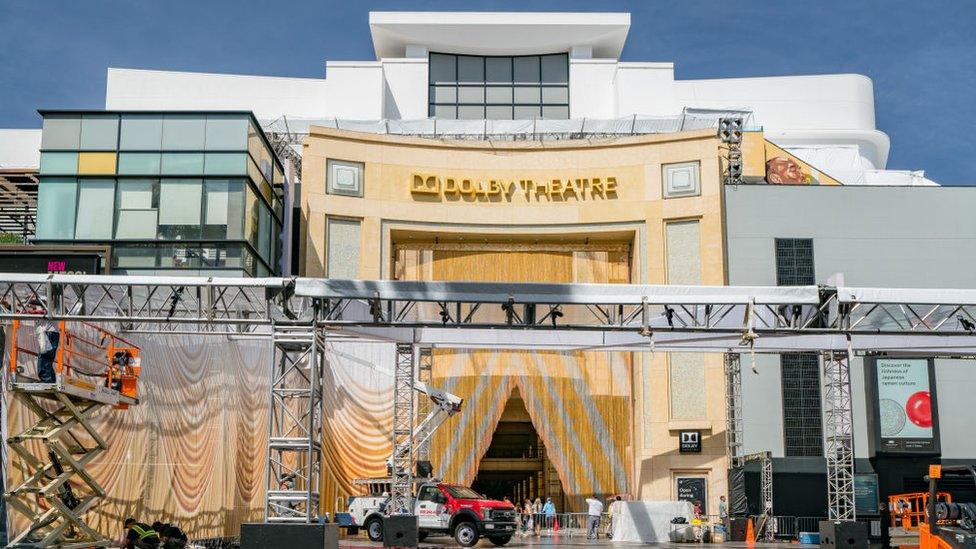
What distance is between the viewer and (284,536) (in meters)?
23.5

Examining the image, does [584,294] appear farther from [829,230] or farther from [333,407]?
[829,230]

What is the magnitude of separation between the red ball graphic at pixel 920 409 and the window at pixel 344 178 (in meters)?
23.4

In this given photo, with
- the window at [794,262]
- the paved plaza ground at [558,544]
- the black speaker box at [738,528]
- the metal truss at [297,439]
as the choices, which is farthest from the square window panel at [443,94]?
the metal truss at [297,439]

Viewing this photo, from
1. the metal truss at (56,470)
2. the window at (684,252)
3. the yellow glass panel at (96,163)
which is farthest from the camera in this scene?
the window at (684,252)

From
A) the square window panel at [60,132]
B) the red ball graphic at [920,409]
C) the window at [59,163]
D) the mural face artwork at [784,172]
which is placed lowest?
the red ball graphic at [920,409]

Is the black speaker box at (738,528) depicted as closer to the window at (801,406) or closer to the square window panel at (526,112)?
the window at (801,406)

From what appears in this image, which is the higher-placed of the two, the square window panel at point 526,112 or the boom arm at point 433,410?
the square window panel at point 526,112

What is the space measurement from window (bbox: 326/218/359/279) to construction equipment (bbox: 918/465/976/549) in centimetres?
2896

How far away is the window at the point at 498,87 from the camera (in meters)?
55.7

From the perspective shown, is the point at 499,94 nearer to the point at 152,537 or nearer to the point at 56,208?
the point at 56,208

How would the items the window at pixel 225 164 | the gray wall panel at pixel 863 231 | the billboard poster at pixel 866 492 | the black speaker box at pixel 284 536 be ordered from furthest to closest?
the gray wall panel at pixel 863 231 < the billboard poster at pixel 866 492 < the window at pixel 225 164 < the black speaker box at pixel 284 536

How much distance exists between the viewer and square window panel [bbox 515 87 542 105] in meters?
56.4

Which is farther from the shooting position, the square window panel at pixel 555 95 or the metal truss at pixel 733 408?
the square window panel at pixel 555 95

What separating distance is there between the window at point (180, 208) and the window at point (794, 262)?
75.1 ft
